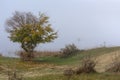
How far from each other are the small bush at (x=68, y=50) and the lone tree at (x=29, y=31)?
3827 millimetres

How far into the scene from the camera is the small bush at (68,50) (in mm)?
61656

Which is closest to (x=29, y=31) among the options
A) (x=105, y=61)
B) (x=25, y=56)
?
(x=25, y=56)

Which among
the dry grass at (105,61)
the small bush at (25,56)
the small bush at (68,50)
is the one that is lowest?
the dry grass at (105,61)

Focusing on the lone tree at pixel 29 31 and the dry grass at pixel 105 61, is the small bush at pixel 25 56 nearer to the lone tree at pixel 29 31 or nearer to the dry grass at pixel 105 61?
the lone tree at pixel 29 31

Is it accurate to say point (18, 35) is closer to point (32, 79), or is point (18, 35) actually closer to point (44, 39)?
point (44, 39)

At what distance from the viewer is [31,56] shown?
194 feet

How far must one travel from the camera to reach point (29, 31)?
59500 millimetres

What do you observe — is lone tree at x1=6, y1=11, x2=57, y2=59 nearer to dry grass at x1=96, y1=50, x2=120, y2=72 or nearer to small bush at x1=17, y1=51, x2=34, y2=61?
small bush at x1=17, y1=51, x2=34, y2=61

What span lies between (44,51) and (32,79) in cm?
4372

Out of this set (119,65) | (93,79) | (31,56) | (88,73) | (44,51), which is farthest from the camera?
(44,51)

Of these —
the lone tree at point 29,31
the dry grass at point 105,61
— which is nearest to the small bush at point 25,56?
the lone tree at point 29,31

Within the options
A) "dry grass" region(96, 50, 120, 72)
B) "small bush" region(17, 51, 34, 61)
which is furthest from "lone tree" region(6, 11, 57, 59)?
"dry grass" region(96, 50, 120, 72)

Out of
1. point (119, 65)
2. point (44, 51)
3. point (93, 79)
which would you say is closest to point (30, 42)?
point (44, 51)

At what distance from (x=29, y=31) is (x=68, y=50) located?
24.2ft
